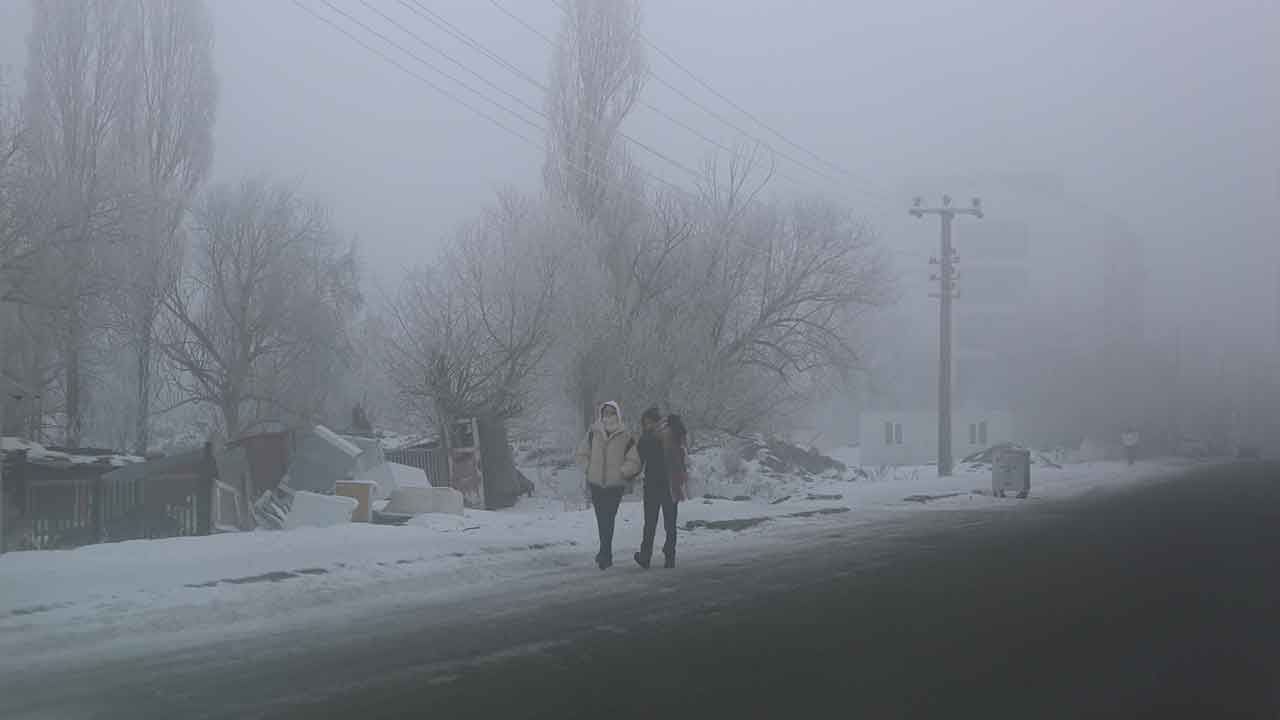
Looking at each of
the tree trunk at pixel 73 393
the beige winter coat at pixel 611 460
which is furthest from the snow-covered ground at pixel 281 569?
the tree trunk at pixel 73 393

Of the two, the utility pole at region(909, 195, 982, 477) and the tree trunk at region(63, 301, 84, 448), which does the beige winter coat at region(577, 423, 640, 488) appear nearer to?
the tree trunk at region(63, 301, 84, 448)

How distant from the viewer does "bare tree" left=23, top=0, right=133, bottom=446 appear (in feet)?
83.5

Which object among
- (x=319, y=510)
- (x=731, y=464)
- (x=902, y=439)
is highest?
(x=319, y=510)

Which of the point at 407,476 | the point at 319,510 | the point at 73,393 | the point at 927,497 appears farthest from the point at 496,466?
the point at 73,393

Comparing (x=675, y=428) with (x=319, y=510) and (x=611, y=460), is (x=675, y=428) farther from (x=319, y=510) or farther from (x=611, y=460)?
(x=319, y=510)

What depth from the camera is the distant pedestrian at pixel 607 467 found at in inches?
510

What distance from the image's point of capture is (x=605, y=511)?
1294 centimetres

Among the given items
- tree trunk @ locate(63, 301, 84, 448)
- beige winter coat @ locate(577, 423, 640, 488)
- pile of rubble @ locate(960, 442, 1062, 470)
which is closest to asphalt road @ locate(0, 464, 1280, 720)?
beige winter coat @ locate(577, 423, 640, 488)

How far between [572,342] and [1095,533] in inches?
493

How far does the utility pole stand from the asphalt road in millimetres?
26603

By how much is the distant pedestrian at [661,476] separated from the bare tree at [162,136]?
23228mm

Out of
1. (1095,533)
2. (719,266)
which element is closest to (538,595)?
(1095,533)

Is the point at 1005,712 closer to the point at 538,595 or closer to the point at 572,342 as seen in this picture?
the point at 538,595

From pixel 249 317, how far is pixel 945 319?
2387 centimetres
